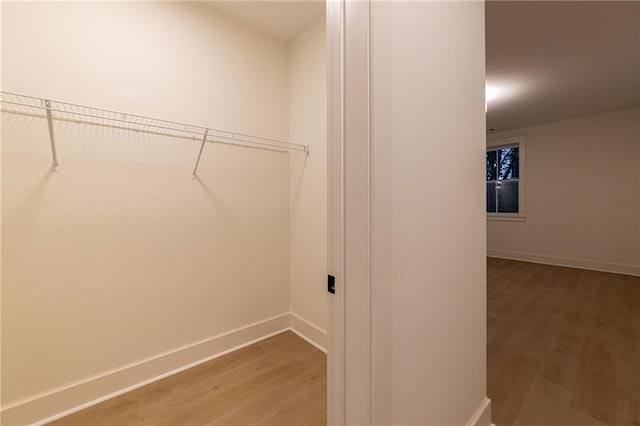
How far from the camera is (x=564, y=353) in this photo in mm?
1988

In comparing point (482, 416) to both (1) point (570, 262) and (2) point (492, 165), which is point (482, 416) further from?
(2) point (492, 165)

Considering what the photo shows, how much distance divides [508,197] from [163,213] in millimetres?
5875

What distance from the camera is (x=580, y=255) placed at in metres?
4.38

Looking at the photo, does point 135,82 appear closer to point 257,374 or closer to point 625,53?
point 257,374

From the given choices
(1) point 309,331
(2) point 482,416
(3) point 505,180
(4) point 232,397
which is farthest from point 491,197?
(4) point 232,397

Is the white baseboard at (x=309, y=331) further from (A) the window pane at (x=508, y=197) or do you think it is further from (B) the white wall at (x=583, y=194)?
(A) the window pane at (x=508, y=197)

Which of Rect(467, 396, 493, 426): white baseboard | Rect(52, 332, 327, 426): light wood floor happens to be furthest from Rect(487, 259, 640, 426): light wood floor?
Rect(52, 332, 327, 426): light wood floor

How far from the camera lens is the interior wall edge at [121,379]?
4.44ft

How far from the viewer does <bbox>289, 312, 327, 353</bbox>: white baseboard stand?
2051 mm

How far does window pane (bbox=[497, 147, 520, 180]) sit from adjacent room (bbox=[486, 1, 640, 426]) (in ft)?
0.07

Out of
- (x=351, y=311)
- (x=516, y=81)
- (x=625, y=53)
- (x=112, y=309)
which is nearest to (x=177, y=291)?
(x=112, y=309)

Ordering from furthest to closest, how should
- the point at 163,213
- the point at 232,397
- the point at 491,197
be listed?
the point at 491,197
the point at 163,213
the point at 232,397

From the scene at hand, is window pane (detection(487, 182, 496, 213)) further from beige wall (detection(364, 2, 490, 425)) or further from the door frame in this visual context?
the door frame

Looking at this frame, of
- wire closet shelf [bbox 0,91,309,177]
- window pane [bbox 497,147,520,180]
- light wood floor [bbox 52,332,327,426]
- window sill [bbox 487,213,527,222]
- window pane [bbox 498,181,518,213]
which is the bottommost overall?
light wood floor [bbox 52,332,327,426]
